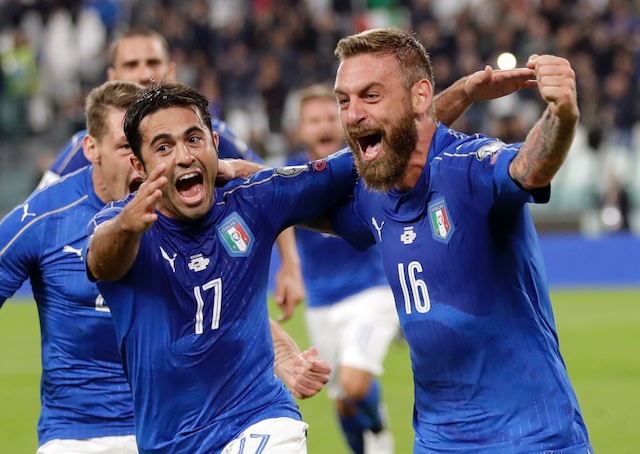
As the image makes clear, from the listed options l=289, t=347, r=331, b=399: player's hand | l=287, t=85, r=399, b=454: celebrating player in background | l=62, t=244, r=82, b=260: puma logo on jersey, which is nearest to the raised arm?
l=289, t=347, r=331, b=399: player's hand

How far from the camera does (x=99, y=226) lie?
457 cm

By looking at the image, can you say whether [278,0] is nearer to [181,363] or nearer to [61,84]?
[61,84]

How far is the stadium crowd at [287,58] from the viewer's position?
2147cm

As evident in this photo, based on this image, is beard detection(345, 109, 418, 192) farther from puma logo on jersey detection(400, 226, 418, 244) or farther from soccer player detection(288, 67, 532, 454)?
soccer player detection(288, 67, 532, 454)

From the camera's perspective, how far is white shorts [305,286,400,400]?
8.62 meters

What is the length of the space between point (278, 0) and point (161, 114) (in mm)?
19338

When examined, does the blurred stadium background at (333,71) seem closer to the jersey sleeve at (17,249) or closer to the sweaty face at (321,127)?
the sweaty face at (321,127)

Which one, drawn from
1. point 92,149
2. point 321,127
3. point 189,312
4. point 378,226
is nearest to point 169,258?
point 189,312

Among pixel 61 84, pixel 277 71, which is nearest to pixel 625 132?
pixel 277 71

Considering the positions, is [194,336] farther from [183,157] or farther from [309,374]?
[183,157]

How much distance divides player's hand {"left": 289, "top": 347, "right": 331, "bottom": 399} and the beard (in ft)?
2.41

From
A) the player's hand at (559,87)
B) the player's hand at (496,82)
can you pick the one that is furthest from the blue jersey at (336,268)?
the player's hand at (559,87)

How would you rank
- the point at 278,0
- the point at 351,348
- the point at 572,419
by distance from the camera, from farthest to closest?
1. the point at 278,0
2. the point at 351,348
3. the point at 572,419

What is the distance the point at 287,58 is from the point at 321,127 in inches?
517
